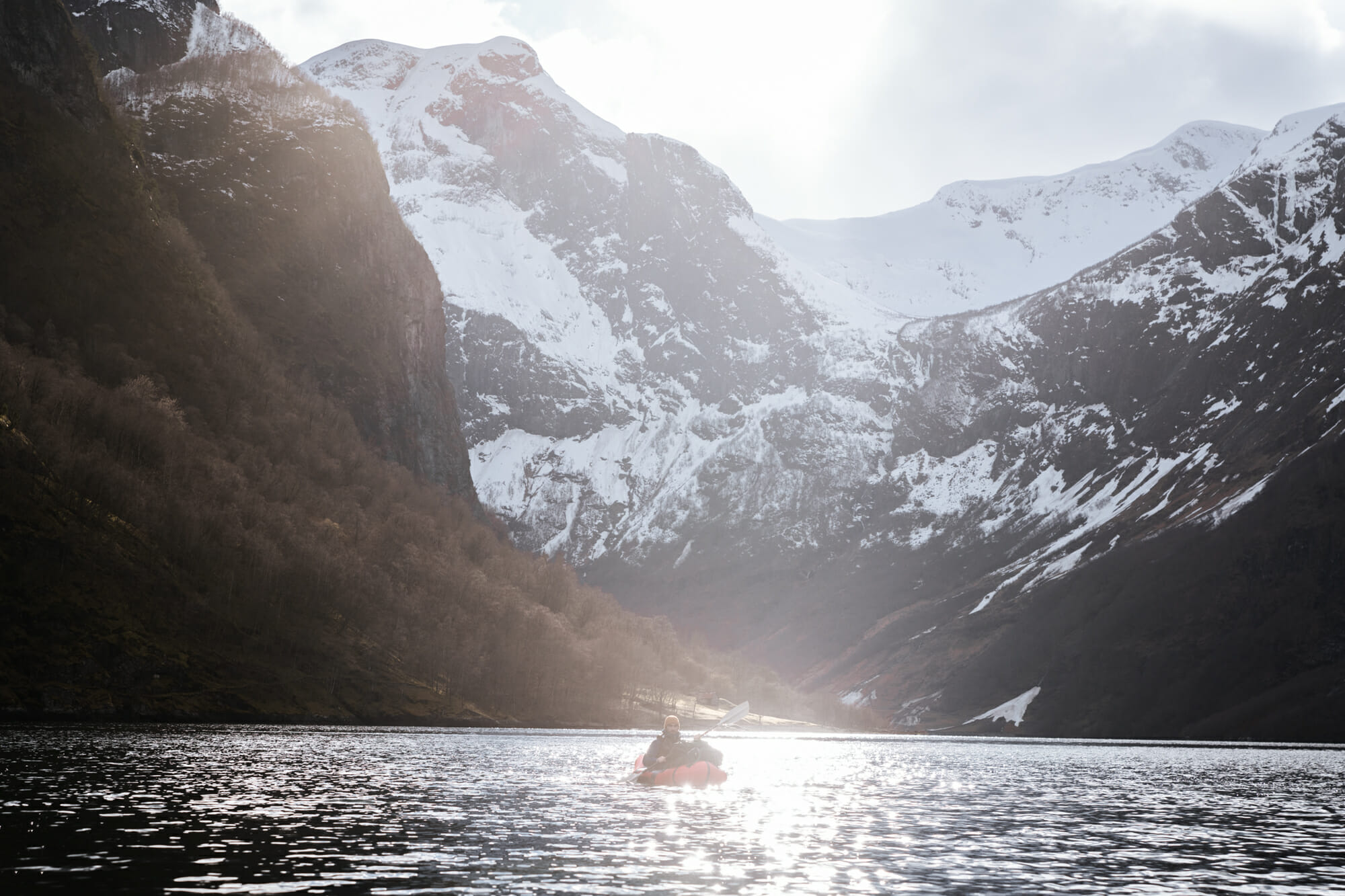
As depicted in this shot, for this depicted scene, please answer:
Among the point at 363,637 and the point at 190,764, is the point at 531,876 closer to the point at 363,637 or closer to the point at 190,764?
the point at 190,764

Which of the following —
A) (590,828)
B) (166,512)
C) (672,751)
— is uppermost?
(166,512)

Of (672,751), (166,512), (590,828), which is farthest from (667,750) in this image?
(166,512)

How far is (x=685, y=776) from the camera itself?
64375 mm

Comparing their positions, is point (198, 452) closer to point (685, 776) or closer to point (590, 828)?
point (685, 776)

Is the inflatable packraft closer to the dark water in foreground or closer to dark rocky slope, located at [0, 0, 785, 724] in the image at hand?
the dark water in foreground

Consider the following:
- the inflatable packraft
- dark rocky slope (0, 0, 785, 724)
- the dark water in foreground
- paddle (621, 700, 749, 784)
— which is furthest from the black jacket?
dark rocky slope (0, 0, 785, 724)

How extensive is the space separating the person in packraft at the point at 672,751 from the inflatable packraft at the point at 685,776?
78 centimetres

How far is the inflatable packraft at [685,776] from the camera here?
211ft

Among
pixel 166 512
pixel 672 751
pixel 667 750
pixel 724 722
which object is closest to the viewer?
pixel 672 751

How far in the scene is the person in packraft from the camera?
65.9 m

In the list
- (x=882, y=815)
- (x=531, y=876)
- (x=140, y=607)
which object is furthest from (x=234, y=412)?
(x=531, y=876)

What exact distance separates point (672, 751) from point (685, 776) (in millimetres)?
2336

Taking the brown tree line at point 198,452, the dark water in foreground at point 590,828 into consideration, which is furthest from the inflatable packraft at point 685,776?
the brown tree line at point 198,452

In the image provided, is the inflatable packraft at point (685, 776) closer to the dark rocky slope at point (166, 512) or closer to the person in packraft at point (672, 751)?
the person in packraft at point (672, 751)
